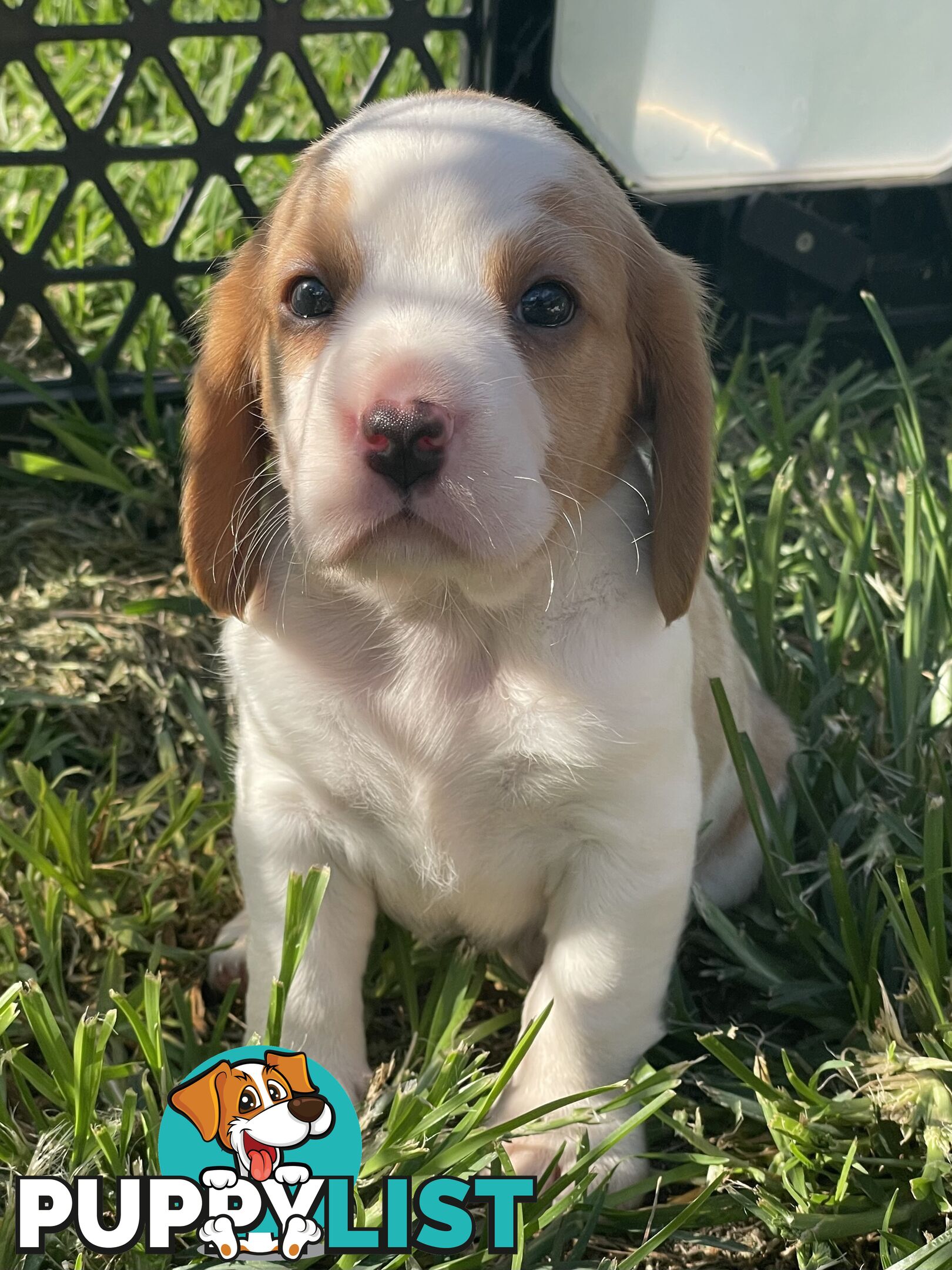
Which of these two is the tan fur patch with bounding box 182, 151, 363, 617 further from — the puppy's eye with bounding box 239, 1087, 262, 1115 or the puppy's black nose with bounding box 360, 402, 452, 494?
the puppy's eye with bounding box 239, 1087, 262, 1115

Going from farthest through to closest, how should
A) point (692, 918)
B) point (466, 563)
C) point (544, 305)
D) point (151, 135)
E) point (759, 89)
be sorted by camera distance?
point (151, 135), point (759, 89), point (692, 918), point (544, 305), point (466, 563)

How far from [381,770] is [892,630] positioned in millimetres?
1671

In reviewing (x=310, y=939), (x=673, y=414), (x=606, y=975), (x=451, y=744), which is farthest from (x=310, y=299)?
(x=606, y=975)

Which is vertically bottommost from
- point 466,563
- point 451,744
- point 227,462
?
point 451,744

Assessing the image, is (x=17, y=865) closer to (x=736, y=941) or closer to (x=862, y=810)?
(x=736, y=941)

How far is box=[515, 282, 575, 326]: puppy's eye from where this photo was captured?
2078mm

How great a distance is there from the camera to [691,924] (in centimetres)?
292

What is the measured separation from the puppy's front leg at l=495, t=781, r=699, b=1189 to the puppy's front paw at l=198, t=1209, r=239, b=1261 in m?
0.54

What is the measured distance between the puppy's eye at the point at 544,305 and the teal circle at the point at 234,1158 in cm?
117

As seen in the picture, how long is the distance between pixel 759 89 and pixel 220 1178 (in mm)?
3413

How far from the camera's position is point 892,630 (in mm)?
3469

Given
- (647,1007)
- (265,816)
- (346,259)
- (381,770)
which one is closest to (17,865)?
(265,816)

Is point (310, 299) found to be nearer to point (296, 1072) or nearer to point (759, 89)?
point (296, 1072)

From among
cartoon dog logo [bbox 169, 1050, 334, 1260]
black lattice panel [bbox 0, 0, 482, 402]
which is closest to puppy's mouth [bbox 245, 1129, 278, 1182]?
cartoon dog logo [bbox 169, 1050, 334, 1260]
